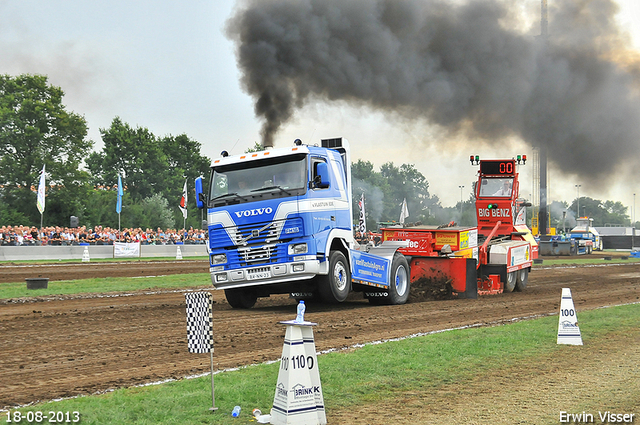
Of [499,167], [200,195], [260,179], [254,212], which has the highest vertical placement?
[499,167]

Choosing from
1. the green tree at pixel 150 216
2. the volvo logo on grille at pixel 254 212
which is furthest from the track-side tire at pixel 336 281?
the green tree at pixel 150 216

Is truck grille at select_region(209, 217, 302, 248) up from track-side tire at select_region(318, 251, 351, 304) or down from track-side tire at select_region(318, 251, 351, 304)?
up

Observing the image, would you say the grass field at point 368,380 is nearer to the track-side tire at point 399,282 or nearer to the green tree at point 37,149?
the track-side tire at point 399,282

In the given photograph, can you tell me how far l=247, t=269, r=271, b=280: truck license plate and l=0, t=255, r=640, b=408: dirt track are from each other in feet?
2.60

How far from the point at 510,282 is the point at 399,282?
221 inches

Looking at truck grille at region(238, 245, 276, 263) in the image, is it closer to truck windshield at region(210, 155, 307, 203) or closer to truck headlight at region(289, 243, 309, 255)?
truck headlight at region(289, 243, 309, 255)

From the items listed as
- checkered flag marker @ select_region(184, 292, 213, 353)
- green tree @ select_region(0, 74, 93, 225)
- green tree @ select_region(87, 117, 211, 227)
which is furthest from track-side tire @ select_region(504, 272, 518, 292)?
green tree @ select_region(87, 117, 211, 227)

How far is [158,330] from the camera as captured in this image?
432 inches

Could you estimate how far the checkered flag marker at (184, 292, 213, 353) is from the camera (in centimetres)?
621

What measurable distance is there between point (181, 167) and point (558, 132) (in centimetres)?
7268

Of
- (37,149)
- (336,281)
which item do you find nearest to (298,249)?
(336,281)

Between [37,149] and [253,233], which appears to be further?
[37,149]

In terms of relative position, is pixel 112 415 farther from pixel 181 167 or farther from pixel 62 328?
pixel 181 167

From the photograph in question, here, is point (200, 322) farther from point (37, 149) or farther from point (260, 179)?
point (37, 149)
